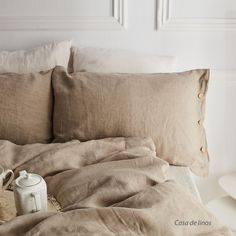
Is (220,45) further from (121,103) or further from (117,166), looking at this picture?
(117,166)

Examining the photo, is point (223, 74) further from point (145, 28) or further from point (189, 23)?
point (145, 28)

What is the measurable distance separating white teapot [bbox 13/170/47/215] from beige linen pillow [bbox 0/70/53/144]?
1.79 ft

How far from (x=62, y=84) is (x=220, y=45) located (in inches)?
29.3

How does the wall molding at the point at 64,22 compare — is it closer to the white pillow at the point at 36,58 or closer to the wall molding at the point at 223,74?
the white pillow at the point at 36,58

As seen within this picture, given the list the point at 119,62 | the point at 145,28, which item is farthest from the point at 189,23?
the point at 119,62

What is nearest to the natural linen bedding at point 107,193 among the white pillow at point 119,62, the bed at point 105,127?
the bed at point 105,127

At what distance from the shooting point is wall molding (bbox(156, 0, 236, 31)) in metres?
1.93

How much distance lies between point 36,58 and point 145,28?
497 millimetres

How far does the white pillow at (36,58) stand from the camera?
1867 millimetres

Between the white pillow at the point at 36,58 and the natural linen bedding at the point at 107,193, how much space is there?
0.39m

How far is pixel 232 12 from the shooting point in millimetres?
1930

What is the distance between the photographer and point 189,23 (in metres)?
1.94

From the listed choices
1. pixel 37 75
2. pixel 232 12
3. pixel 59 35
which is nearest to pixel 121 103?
pixel 37 75

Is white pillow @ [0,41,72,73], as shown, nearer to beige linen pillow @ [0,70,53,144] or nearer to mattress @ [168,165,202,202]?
beige linen pillow @ [0,70,53,144]
